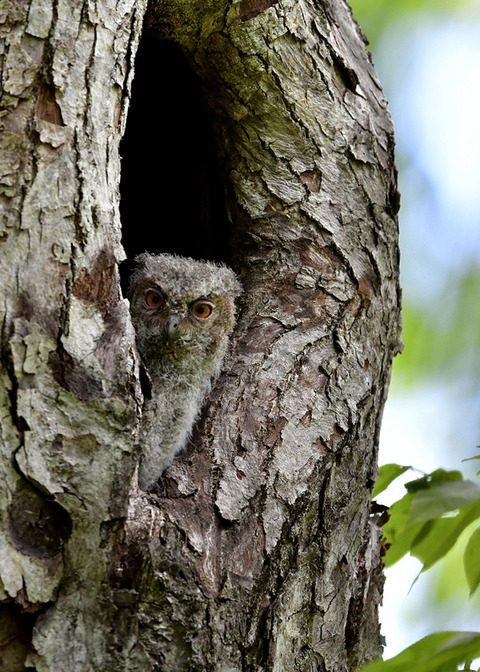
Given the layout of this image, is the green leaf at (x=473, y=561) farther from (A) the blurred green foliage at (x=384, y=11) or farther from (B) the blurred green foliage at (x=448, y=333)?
(A) the blurred green foliage at (x=384, y=11)

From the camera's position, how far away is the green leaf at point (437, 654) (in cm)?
149

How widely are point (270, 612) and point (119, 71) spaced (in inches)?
66.7

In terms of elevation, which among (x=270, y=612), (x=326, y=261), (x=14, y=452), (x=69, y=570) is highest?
(x=326, y=261)

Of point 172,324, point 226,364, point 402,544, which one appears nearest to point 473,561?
point 402,544

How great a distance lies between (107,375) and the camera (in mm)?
2059

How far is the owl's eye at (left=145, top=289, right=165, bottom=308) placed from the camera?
10.6 ft

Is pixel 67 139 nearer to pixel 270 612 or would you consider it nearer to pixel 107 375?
pixel 107 375

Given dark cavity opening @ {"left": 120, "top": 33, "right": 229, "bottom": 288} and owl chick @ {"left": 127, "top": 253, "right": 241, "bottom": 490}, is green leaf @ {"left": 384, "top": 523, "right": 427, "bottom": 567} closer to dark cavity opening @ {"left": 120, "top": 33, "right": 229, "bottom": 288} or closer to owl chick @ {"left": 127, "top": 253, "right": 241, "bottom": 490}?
owl chick @ {"left": 127, "top": 253, "right": 241, "bottom": 490}

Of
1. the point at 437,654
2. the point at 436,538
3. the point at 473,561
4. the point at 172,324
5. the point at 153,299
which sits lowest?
the point at 437,654

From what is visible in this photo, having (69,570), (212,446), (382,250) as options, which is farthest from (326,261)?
(69,570)

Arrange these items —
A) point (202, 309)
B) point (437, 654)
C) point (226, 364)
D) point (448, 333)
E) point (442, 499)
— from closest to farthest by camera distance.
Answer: point (437, 654) → point (442, 499) → point (226, 364) → point (202, 309) → point (448, 333)

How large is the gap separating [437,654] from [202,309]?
77.4 inches

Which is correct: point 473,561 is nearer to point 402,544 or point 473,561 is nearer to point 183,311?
point 402,544

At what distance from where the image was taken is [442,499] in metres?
1.76
